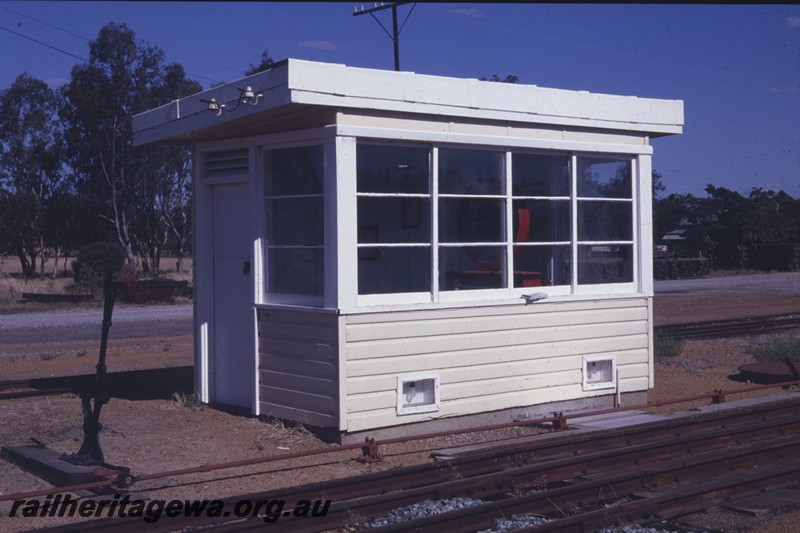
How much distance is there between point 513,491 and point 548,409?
127 inches

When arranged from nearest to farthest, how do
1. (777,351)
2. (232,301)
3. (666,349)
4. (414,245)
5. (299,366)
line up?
1. (299,366)
2. (414,245)
3. (232,301)
4. (777,351)
5. (666,349)

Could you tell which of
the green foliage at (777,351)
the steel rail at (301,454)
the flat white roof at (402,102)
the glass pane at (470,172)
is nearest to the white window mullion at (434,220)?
the glass pane at (470,172)

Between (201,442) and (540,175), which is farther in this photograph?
(540,175)

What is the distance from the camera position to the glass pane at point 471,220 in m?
9.16

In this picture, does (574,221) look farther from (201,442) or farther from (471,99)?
(201,442)

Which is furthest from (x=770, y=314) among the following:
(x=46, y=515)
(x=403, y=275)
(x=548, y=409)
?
(x=46, y=515)

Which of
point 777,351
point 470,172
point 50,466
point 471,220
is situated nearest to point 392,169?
point 470,172

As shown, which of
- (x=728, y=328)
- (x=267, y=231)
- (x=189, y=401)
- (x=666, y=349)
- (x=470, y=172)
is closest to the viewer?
(x=267, y=231)

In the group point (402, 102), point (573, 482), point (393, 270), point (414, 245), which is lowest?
point (573, 482)

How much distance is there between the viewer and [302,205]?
8938 mm

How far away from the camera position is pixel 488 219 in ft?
31.2

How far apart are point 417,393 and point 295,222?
7.03ft

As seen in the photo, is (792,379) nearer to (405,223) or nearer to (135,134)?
(405,223)
